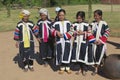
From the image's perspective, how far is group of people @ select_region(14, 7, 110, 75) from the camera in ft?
27.8

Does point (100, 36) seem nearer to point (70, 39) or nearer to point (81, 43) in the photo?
point (81, 43)

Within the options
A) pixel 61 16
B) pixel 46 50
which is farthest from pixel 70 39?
pixel 46 50

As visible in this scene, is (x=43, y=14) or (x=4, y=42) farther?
(x=4, y=42)

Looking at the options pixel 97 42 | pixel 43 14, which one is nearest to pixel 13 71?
pixel 43 14

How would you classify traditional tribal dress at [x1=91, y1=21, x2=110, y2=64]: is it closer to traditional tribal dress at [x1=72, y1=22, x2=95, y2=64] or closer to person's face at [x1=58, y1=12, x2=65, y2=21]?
traditional tribal dress at [x1=72, y1=22, x2=95, y2=64]

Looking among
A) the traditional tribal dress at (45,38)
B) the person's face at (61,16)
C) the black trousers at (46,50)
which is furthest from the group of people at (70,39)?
the black trousers at (46,50)

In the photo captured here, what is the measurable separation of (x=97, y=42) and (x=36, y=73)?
1.87 metres

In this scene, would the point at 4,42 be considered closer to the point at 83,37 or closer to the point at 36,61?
the point at 36,61

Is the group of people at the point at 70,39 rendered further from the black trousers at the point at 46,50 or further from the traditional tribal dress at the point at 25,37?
the black trousers at the point at 46,50

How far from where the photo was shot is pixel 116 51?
11.7m

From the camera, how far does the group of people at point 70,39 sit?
848cm

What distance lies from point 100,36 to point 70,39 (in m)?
0.79

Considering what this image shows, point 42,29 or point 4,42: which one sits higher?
point 42,29

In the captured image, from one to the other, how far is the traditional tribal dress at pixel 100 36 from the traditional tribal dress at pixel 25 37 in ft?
5.44
